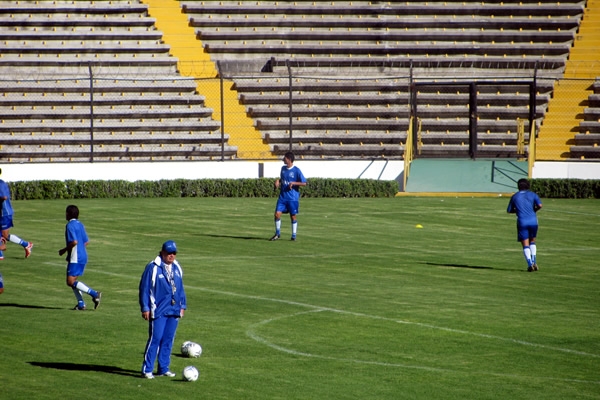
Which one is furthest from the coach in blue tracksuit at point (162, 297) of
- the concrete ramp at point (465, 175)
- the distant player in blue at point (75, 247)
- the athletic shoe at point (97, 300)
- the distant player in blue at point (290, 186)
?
the concrete ramp at point (465, 175)

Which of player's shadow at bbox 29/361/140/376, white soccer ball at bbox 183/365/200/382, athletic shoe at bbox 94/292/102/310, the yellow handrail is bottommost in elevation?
player's shadow at bbox 29/361/140/376

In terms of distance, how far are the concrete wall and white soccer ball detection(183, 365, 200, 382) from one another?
25.3 metres

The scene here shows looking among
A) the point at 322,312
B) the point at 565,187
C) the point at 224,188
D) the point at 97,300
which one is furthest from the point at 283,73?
the point at 97,300

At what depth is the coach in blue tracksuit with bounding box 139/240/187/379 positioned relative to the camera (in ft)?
40.1

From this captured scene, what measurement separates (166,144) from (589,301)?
25.7 metres

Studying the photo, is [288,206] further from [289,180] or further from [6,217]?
[6,217]

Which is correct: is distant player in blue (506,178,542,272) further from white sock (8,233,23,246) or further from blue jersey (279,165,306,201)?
white sock (8,233,23,246)

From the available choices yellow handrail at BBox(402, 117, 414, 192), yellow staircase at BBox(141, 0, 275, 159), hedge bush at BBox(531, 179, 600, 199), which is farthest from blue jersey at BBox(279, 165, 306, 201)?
yellow staircase at BBox(141, 0, 275, 159)

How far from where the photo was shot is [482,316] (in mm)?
17359

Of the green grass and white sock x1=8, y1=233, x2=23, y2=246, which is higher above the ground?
white sock x1=8, y1=233, x2=23, y2=246

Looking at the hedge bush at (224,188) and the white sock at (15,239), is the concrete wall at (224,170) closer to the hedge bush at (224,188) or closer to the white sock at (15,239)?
the hedge bush at (224,188)

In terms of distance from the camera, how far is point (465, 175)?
39.6 meters

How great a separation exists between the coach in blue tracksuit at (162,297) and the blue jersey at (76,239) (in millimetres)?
4401

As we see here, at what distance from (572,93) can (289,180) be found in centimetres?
2281
